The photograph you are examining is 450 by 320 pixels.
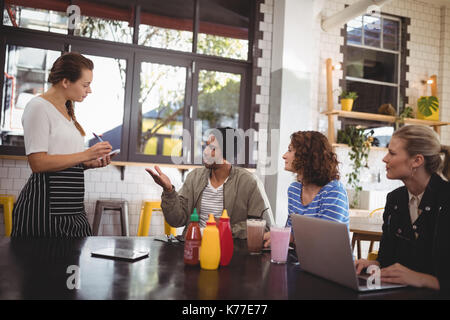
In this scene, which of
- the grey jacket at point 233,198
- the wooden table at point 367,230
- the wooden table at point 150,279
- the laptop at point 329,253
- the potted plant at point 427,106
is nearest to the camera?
the wooden table at point 150,279

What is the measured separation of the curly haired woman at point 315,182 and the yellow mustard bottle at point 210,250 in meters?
0.77

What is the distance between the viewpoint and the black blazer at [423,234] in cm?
142

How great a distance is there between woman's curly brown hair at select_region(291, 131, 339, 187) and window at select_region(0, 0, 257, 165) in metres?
2.77

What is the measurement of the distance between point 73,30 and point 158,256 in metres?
3.90

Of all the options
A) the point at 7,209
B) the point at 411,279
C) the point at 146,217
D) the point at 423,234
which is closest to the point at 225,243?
the point at 411,279

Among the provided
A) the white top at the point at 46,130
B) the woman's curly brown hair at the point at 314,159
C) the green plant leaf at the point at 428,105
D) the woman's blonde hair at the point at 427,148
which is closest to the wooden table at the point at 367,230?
the woman's curly brown hair at the point at 314,159

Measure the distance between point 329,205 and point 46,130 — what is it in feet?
4.63

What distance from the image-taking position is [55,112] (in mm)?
1982

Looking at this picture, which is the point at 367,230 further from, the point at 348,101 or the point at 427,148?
the point at 348,101

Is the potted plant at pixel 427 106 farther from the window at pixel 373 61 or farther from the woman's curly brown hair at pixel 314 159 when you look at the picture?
the woman's curly brown hair at pixel 314 159

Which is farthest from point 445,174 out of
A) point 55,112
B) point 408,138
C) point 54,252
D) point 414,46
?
point 414,46

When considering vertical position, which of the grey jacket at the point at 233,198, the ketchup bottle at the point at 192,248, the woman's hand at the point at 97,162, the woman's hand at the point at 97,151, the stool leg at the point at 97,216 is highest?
the woman's hand at the point at 97,151

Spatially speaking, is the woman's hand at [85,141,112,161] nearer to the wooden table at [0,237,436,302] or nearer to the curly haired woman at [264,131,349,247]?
the wooden table at [0,237,436,302]
